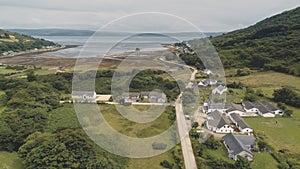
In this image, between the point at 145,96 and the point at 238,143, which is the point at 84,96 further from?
the point at 238,143

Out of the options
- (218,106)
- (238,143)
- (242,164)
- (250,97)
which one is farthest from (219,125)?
(250,97)

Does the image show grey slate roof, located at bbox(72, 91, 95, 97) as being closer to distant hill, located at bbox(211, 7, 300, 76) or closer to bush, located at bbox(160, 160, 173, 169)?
bush, located at bbox(160, 160, 173, 169)

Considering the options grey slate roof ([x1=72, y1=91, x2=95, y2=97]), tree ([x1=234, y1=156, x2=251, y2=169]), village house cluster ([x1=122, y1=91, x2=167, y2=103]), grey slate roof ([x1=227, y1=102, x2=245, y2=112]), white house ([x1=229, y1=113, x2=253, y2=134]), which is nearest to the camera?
tree ([x1=234, y1=156, x2=251, y2=169])

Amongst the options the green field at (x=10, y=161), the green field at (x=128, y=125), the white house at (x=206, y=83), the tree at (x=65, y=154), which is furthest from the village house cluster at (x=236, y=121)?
the green field at (x=10, y=161)

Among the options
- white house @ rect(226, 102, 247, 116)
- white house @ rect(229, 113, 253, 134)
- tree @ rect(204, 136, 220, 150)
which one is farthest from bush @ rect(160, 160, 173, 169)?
white house @ rect(226, 102, 247, 116)

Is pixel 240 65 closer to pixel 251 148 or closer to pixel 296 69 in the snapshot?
pixel 296 69

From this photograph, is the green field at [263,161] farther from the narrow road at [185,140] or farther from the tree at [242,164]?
the narrow road at [185,140]

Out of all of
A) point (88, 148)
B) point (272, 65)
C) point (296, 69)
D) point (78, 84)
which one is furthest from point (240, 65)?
point (88, 148)
